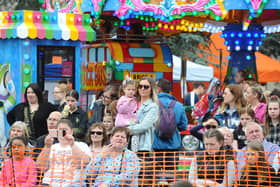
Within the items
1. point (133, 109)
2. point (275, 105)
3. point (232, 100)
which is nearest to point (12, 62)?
point (133, 109)

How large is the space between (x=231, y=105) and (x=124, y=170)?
241cm

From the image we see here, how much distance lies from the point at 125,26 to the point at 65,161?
943 centimetres

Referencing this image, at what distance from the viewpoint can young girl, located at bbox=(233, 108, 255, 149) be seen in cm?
749

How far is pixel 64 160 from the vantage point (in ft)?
21.7

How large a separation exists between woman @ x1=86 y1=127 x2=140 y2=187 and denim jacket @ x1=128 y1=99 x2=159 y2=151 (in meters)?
0.94

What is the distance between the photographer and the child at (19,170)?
254 inches

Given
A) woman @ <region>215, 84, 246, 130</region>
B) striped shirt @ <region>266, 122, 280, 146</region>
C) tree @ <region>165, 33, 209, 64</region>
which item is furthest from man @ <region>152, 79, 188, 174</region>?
tree @ <region>165, 33, 209, 64</region>

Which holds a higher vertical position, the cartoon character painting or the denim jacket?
the cartoon character painting

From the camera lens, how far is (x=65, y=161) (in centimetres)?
667

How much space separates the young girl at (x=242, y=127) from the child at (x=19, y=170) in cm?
257

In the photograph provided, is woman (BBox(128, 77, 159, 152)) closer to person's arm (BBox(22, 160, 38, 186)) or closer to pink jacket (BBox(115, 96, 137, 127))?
pink jacket (BBox(115, 96, 137, 127))

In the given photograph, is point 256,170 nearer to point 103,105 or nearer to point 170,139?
point 170,139

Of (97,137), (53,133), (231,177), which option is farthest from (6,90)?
(231,177)

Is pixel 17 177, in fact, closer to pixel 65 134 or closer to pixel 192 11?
pixel 65 134
